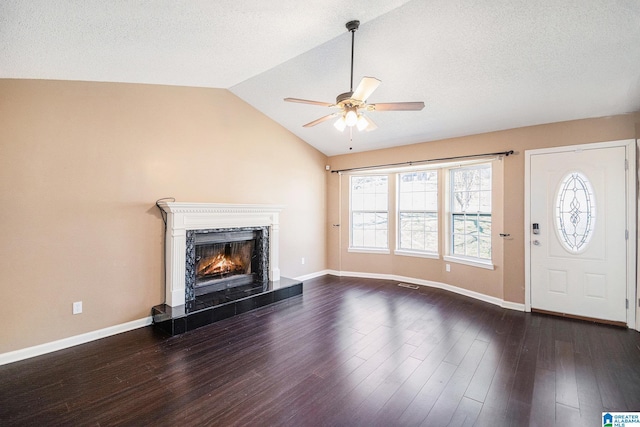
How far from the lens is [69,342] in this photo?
2.77 metres

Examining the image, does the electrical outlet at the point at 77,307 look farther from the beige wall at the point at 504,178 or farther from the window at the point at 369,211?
the beige wall at the point at 504,178

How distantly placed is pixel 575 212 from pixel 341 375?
363 cm

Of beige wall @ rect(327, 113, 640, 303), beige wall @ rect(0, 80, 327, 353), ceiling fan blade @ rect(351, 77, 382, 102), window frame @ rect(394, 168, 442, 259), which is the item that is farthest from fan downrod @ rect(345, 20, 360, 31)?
window frame @ rect(394, 168, 442, 259)

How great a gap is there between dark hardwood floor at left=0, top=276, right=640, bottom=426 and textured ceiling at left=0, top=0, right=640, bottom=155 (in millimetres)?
2609

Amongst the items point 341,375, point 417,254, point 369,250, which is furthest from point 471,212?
point 341,375

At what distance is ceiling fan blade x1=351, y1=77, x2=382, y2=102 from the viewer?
6.56 ft

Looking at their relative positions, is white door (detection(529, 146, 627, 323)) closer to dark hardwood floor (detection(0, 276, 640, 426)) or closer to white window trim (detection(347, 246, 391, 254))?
dark hardwood floor (detection(0, 276, 640, 426))

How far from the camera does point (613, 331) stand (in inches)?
123

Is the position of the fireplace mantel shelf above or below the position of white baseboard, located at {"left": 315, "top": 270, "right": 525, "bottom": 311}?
above

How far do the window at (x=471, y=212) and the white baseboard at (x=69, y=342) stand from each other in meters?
4.73

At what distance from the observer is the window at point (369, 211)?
18.2 feet

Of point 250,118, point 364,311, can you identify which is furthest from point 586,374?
point 250,118

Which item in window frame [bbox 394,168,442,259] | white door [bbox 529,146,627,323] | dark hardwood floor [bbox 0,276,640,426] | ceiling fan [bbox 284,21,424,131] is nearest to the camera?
dark hardwood floor [bbox 0,276,640,426]

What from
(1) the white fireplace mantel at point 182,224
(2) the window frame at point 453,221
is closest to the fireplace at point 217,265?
(1) the white fireplace mantel at point 182,224
